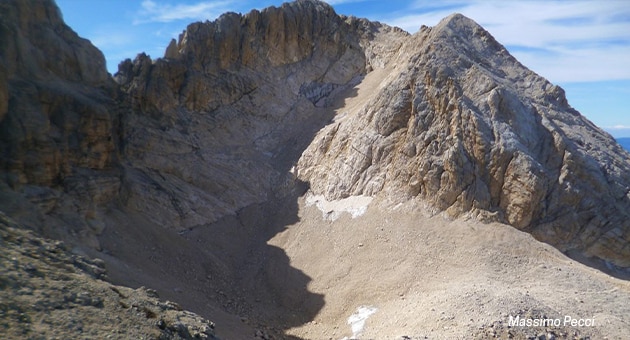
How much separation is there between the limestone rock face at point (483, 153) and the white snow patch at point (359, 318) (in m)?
7.23

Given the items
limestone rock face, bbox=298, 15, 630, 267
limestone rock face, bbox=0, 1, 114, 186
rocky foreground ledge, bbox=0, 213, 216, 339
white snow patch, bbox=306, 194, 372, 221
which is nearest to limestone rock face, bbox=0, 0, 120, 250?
limestone rock face, bbox=0, 1, 114, 186

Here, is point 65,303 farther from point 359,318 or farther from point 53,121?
point 53,121

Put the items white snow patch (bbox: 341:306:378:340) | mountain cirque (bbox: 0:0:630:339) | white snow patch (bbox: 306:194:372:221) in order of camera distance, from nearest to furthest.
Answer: mountain cirque (bbox: 0:0:630:339), white snow patch (bbox: 341:306:378:340), white snow patch (bbox: 306:194:372:221)

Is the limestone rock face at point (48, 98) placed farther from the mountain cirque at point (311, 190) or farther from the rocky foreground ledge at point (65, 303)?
the rocky foreground ledge at point (65, 303)

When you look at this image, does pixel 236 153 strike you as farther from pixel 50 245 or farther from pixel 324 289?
pixel 50 245

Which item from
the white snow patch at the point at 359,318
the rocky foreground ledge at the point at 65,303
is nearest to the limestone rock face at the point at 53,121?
the rocky foreground ledge at the point at 65,303

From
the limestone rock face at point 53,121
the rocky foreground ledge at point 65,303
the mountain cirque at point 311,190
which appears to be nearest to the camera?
the rocky foreground ledge at point 65,303

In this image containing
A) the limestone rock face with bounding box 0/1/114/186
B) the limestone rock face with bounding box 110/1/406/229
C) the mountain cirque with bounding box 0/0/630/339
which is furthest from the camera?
the limestone rock face with bounding box 110/1/406/229

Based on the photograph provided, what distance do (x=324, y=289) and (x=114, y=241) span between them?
10678 millimetres

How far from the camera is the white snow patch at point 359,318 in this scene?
69.9 ft

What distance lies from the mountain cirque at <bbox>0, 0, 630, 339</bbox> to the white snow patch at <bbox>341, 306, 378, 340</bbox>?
36 cm

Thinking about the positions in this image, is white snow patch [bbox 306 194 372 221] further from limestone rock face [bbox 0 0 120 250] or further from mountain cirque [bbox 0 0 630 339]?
limestone rock face [bbox 0 0 120 250]

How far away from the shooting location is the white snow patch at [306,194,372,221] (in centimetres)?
2864

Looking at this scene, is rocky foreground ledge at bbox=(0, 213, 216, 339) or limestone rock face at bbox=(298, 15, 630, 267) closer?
rocky foreground ledge at bbox=(0, 213, 216, 339)
